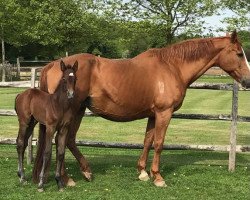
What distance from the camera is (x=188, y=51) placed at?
6.68 m

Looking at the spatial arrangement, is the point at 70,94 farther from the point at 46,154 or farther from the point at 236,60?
the point at 236,60

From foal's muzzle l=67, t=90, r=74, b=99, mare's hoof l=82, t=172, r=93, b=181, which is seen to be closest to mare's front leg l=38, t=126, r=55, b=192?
foal's muzzle l=67, t=90, r=74, b=99

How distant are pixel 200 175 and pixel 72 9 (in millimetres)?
37026

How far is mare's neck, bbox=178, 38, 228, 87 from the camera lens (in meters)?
A: 6.63

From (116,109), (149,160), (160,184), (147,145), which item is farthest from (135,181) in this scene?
(149,160)

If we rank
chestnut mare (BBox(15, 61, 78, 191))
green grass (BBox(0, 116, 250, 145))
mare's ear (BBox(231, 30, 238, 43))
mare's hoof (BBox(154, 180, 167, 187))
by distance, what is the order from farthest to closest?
green grass (BBox(0, 116, 250, 145)) → mare's ear (BBox(231, 30, 238, 43)) → mare's hoof (BBox(154, 180, 167, 187)) → chestnut mare (BBox(15, 61, 78, 191))

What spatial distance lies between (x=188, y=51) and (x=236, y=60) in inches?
29.4

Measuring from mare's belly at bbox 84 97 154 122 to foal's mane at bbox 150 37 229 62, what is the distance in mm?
846

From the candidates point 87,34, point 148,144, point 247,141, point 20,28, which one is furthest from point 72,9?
point 148,144

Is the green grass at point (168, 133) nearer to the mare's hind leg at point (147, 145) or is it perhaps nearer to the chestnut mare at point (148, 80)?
the mare's hind leg at point (147, 145)

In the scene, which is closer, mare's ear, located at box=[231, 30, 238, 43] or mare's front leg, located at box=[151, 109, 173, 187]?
mare's front leg, located at box=[151, 109, 173, 187]

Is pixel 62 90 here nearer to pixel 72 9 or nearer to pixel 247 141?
pixel 247 141

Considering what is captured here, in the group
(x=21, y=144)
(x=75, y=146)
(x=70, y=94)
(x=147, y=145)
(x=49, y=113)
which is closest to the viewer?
(x=70, y=94)

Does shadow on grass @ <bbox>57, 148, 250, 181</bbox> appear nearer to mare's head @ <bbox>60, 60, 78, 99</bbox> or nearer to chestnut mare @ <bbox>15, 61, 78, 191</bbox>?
chestnut mare @ <bbox>15, 61, 78, 191</bbox>
